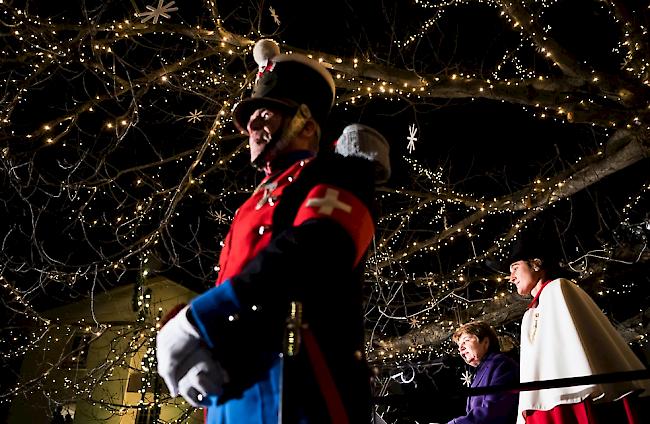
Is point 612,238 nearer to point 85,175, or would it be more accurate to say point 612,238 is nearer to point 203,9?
point 203,9

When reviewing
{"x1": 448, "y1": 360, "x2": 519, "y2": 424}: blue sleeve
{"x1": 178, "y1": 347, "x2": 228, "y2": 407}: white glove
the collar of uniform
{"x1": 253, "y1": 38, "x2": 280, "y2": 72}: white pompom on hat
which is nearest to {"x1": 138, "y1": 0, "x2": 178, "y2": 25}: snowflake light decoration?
{"x1": 253, "y1": 38, "x2": 280, "y2": 72}: white pompom on hat

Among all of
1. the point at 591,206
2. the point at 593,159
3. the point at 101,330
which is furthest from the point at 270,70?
the point at 591,206

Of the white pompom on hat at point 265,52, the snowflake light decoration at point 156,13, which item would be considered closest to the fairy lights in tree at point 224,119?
the snowflake light decoration at point 156,13

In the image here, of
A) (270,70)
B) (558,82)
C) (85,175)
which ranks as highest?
(85,175)

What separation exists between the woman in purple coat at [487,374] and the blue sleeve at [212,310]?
3.44 meters

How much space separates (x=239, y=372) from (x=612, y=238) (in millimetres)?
9191

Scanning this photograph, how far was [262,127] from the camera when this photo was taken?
2.05 meters

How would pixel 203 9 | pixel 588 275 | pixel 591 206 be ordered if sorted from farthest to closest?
pixel 591 206 < pixel 588 275 < pixel 203 9

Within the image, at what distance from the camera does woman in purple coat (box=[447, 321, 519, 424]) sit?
4.58 meters

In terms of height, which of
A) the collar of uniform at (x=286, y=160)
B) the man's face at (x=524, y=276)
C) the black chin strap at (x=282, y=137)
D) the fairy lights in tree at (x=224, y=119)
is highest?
the fairy lights in tree at (x=224, y=119)

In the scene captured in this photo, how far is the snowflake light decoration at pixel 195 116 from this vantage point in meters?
7.07

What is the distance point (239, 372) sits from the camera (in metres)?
1.46

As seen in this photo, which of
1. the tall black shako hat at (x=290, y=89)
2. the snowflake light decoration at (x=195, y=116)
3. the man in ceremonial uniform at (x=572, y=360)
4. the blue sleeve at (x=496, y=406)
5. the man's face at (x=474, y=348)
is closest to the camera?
the tall black shako hat at (x=290, y=89)

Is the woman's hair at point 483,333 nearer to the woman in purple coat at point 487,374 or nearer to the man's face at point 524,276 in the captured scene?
the woman in purple coat at point 487,374
